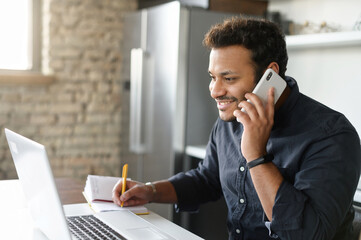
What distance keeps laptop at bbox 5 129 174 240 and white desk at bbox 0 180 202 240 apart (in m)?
0.03

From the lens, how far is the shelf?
90.5 inches

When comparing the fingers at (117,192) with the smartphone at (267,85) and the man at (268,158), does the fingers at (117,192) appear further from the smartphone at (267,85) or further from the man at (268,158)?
the smartphone at (267,85)

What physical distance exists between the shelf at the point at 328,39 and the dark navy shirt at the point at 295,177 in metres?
0.96

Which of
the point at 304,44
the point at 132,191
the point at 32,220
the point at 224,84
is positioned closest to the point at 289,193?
the point at 224,84

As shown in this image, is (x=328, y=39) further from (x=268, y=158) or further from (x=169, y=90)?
(x=268, y=158)

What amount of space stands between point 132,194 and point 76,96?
2.11 metres

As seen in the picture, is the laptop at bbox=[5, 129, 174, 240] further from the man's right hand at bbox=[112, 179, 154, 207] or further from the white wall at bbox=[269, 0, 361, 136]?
the white wall at bbox=[269, 0, 361, 136]

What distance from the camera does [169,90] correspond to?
2889 millimetres

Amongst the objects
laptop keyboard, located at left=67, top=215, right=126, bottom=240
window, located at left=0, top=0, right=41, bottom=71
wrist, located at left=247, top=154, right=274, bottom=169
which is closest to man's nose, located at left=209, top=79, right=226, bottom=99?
wrist, located at left=247, top=154, right=274, bottom=169

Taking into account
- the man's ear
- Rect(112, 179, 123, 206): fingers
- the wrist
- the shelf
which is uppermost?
the shelf

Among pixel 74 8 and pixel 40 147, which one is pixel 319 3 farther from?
pixel 40 147

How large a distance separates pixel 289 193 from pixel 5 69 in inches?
105

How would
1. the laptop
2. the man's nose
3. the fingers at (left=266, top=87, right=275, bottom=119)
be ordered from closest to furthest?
1. the laptop
2. the fingers at (left=266, top=87, right=275, bottom=119)
3. the man's nose

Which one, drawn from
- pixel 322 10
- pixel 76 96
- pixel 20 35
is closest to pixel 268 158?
pixel 322 10
